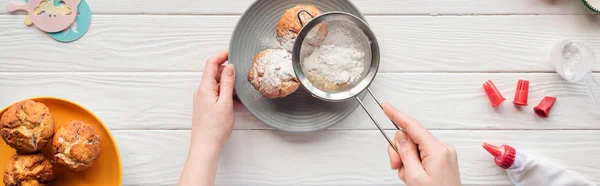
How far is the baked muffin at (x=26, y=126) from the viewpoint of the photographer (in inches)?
A: 43.8

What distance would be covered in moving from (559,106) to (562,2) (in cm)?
29

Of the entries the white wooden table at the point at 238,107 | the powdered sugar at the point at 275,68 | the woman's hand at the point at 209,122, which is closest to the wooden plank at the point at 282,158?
the white wooden table at the point at 238,107

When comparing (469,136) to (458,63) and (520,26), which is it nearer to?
(458,63)

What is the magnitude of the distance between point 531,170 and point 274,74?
0.75 m

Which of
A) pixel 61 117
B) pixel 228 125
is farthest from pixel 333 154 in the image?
pixel 61 117

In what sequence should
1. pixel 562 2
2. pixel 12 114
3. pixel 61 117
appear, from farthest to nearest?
pixel 562 2 < pixel 61 117 < pixel 12 114

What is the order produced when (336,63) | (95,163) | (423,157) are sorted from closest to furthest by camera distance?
(423,157) < (336,63) < (95,163)

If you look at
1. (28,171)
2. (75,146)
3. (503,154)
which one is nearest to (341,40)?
(503,154)

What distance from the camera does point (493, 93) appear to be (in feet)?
4.21

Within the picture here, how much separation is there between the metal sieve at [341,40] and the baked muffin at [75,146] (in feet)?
1.74

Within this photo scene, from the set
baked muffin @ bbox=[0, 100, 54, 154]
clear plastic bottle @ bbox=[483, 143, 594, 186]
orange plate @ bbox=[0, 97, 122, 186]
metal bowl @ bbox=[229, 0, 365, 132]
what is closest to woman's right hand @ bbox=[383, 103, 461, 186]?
metal bowl @ bbox=[229, 0, 365, 132]

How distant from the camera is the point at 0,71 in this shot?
1303 mm

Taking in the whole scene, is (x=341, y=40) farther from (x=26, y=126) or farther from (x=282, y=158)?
(x=26, y=126)

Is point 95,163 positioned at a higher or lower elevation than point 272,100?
lower
